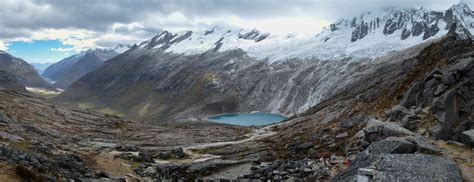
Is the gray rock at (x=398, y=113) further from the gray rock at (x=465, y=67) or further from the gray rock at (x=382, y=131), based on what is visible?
the gray rock at (x=382, y=131)

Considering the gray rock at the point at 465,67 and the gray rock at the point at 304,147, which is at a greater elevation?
the gray rock at the point at 465,67

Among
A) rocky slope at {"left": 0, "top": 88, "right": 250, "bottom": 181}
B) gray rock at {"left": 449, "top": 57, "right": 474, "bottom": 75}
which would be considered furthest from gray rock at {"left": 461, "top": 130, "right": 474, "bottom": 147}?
rocky slope at {"left": 0, "top": 88, "right": 250, "bottom": 181}

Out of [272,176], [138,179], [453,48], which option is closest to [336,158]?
[272,176]

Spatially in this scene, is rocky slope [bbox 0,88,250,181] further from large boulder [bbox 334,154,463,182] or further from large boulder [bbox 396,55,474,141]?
large boulder [bbox 396,55,474,141]

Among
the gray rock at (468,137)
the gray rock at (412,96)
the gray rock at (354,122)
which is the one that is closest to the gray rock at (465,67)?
the gray rock at (412,96)

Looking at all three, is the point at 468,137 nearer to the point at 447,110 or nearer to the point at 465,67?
the point at 447,110

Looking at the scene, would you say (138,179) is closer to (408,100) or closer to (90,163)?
Result: (90,163)

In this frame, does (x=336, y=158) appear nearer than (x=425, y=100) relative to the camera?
Yes

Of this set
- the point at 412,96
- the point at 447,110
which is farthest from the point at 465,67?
the point at 412,96
